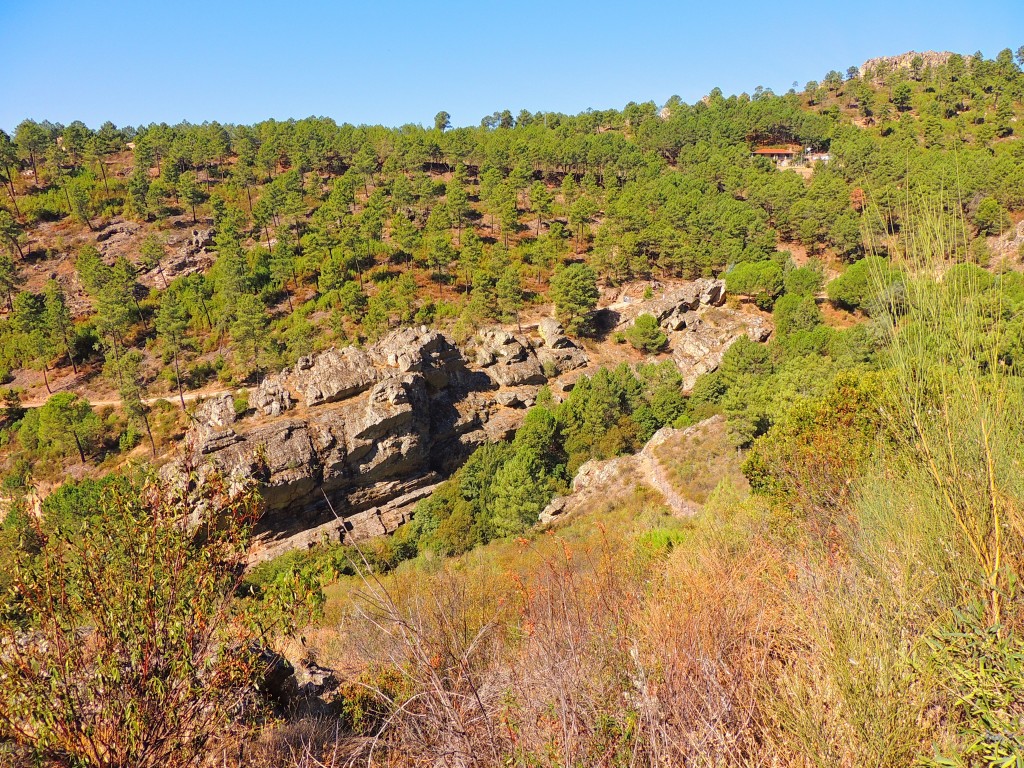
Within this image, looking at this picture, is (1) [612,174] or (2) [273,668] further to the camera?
(1) [612,174]

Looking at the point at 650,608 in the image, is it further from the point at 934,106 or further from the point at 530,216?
the point at 934,106

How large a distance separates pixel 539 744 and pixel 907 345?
3.93 metres

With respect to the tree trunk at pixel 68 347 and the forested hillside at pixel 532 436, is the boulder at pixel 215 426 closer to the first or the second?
the forested hillside at pixel 532 436

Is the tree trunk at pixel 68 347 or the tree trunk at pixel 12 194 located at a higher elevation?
the tree trunk at pixel 12 194

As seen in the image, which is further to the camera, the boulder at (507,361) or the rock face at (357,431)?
the boulder at (507,361)

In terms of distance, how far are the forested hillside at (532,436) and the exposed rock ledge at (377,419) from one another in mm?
268

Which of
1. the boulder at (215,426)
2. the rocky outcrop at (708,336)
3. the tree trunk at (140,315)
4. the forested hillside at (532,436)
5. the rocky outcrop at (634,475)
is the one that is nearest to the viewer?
the forested hillside at (532,436)

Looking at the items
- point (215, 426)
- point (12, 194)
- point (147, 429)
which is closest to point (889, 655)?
point (215, 426)

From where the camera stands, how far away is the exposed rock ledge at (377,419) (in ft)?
96.2

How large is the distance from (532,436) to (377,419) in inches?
394

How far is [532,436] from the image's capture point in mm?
33688

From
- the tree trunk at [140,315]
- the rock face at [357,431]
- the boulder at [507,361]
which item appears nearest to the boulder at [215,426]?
the rock face at [357,431]

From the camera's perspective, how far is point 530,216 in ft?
208

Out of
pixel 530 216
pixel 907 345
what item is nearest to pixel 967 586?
pixel 907 345
